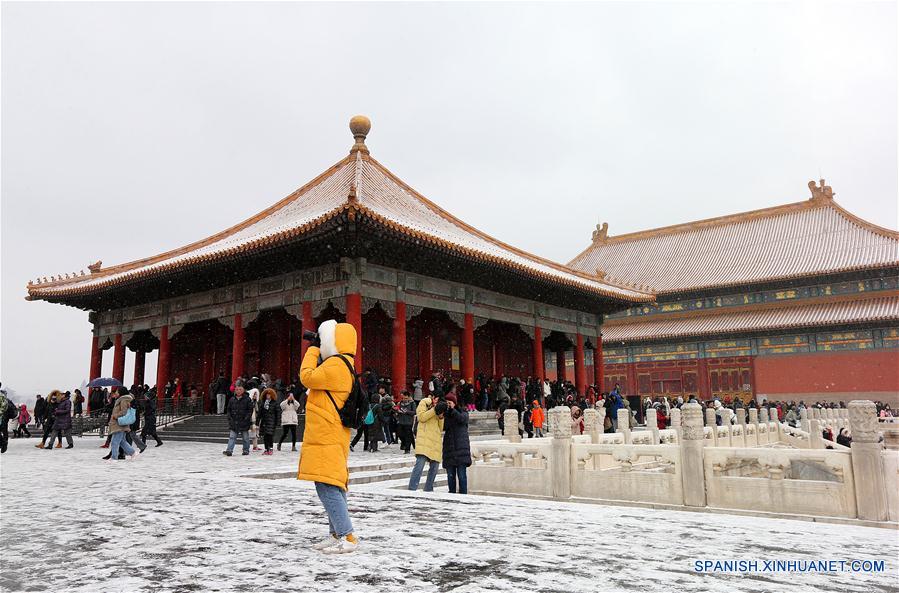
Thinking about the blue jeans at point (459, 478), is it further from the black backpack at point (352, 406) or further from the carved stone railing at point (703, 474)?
the black backpack at point (352, 406)

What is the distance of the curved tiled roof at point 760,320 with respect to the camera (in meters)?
28.0

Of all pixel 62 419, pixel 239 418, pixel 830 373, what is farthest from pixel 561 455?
pixel 830 373

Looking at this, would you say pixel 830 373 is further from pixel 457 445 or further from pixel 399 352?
pixel 457 445

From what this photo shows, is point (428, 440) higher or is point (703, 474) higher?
point (428, 440)

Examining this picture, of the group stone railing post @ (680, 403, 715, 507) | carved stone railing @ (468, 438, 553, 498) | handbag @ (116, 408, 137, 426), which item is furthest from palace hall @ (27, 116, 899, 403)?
stone railing post @ (680, 403, 715, 507)

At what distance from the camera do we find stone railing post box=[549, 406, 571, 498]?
8594 millimetres

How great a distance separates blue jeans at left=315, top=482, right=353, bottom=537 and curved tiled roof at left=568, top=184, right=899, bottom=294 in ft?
103

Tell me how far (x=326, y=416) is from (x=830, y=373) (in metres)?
30.2

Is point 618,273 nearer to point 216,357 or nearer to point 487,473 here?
point 216,357

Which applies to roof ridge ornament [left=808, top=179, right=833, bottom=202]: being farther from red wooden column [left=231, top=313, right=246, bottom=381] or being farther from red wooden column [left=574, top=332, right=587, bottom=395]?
red wooden column [left=231, top=313, right=246, bottom=381]

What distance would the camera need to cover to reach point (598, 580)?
3.41 metres

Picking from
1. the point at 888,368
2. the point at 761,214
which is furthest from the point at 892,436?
the point at 761,214

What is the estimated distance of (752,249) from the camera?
34.9 m

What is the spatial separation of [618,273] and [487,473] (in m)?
32.6
